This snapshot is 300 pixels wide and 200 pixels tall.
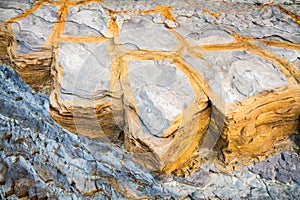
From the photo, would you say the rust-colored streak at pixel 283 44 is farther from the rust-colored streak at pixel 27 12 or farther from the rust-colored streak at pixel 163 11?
the rust-colored streak at pixel 27 12

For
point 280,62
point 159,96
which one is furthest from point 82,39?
point 280,62

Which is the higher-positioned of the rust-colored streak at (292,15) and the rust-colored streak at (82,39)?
the rust-colored streak at (292,15)

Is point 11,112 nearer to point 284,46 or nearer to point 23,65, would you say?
point 23,65

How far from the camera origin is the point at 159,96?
1370 millimetres

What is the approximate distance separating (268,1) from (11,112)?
66.2 inches

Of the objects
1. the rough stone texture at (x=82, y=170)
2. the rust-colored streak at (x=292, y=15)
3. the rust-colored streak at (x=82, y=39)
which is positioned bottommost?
the rough stone texture at (x=82, y=170)

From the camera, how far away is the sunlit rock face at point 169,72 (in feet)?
4.40

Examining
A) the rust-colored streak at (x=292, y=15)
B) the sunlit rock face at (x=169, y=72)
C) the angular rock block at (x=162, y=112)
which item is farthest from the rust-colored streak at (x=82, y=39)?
the rust-colored streak at (x=292, y=15)

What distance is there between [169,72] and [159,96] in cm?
14

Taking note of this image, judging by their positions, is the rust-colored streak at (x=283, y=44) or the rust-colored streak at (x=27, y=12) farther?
the rust-colored streak at (x=27, y=12)

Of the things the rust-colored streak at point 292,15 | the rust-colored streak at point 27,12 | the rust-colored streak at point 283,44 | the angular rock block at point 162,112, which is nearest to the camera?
the angular rock block at point 162,112

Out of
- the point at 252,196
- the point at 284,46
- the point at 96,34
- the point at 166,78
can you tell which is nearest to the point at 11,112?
the point at 96,34

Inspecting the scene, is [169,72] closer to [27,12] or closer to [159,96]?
[159,96]

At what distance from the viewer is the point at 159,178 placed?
5.04ft
